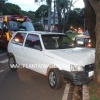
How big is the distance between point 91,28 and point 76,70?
4732 mm

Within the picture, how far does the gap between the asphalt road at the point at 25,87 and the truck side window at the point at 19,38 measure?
1124mm

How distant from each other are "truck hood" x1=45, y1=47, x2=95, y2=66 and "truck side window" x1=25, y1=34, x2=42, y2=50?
58cm

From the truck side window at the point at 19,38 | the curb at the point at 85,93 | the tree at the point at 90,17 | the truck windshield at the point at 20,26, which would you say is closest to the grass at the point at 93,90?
the curb at the point at 85,93

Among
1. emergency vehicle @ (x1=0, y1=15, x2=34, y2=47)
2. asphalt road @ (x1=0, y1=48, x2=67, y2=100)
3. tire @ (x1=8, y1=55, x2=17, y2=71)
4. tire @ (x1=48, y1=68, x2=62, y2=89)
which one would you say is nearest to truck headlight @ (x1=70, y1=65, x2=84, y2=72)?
tire @ (x1=48, y1=68, x2=62, y2=89)

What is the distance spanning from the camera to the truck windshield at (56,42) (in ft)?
25.5

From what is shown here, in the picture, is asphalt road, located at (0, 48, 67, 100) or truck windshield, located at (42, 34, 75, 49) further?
truck windshield, located at (42, 34, 75, 49)

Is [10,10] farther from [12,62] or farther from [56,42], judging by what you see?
[56,42]

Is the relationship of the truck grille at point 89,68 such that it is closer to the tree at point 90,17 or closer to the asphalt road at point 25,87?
the asphalt road at point 25,87

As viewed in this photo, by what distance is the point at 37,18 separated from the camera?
308 ft

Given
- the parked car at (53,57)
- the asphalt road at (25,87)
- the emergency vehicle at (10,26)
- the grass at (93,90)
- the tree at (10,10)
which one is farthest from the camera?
the tree at (10,10)

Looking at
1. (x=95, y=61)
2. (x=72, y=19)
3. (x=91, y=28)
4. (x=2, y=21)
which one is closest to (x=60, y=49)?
(x=95, y=61)

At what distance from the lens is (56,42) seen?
804 centimetres

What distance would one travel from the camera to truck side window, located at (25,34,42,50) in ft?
25.5

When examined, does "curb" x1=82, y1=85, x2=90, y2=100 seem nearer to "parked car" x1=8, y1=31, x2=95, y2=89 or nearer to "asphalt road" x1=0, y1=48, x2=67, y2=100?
"parked car" x1=8, y1=31, x2=95, y2=89
